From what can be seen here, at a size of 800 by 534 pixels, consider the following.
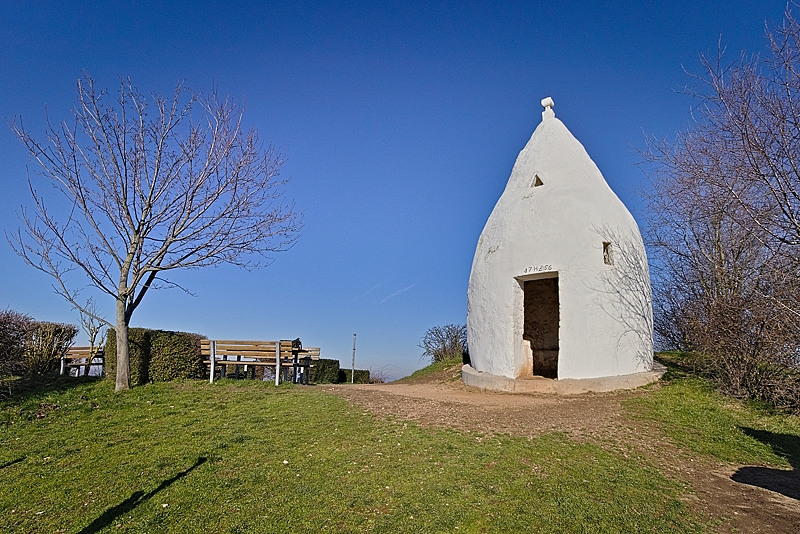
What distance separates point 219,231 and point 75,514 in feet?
26.4

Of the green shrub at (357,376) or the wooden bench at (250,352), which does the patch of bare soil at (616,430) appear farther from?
the green shrub at (357,376)

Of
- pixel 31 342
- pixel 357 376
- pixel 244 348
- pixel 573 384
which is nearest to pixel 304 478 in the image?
pixel 573 384

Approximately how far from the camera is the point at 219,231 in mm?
11828

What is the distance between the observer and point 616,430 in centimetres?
766

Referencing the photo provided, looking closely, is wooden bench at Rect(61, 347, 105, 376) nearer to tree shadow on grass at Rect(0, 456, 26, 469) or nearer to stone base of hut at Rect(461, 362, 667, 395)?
tree shadow on grass at Rect(0, 456, 26, 469)

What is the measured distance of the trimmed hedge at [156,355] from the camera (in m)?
11.3

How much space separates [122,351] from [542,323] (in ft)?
39.1

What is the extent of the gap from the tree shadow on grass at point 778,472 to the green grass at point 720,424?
1 cm

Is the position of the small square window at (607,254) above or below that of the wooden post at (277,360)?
above

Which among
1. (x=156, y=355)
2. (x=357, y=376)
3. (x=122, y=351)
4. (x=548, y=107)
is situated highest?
(x=548, y=107)

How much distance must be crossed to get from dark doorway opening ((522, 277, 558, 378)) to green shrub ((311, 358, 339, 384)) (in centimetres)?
814

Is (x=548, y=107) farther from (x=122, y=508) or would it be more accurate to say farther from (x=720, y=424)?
(x=122, y=508)

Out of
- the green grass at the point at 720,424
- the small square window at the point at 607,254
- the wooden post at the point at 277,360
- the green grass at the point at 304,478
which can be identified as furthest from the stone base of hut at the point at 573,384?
the wooden post at the point at 277,360

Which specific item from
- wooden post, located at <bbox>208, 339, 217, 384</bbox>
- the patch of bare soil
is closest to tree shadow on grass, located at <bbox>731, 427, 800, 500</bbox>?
the patch of bare soil
